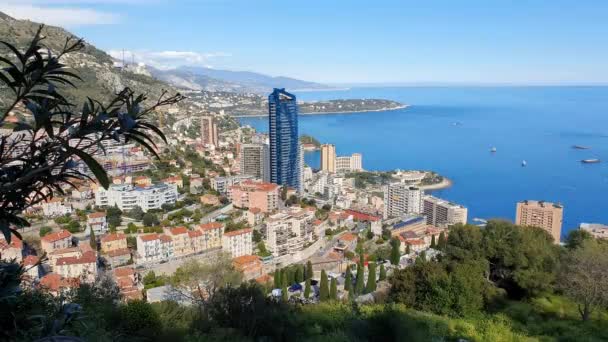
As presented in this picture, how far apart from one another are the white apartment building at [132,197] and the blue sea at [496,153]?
9.91m

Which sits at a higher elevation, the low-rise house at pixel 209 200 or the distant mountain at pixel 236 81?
the distant mountain at pixel 236 81

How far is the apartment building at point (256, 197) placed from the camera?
41.1 feet

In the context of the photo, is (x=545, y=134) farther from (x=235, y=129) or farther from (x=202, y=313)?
(x=202, y=313)

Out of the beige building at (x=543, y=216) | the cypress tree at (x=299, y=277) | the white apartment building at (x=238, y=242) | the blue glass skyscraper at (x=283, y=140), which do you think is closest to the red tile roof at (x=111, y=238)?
the white apartment building at (x=238, y=242)

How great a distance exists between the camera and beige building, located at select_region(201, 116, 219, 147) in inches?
876

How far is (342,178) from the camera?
64.5ft

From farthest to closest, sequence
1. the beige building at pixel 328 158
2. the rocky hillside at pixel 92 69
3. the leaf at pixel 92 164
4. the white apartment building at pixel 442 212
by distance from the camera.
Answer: the beige building at pixel 328 158 < the rocky hillside at pixel 92 69 < the white apartment building at pixel 442 212 < the leaf at pixel 92 164

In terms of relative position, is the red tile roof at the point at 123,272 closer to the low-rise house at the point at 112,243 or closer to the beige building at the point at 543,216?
the low-rise house at the point at 112,243

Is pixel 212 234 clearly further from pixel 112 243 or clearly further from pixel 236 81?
pixel 236 81

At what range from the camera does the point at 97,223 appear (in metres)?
9.62

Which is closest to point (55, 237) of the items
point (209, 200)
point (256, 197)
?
point (209, 200)

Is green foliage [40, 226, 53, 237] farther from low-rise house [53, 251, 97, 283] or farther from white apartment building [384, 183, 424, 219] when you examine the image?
white apartment building [384, 183, 424, 219]

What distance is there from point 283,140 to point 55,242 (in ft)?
29.5

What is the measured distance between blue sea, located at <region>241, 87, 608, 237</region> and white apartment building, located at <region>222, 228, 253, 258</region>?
865 cm
